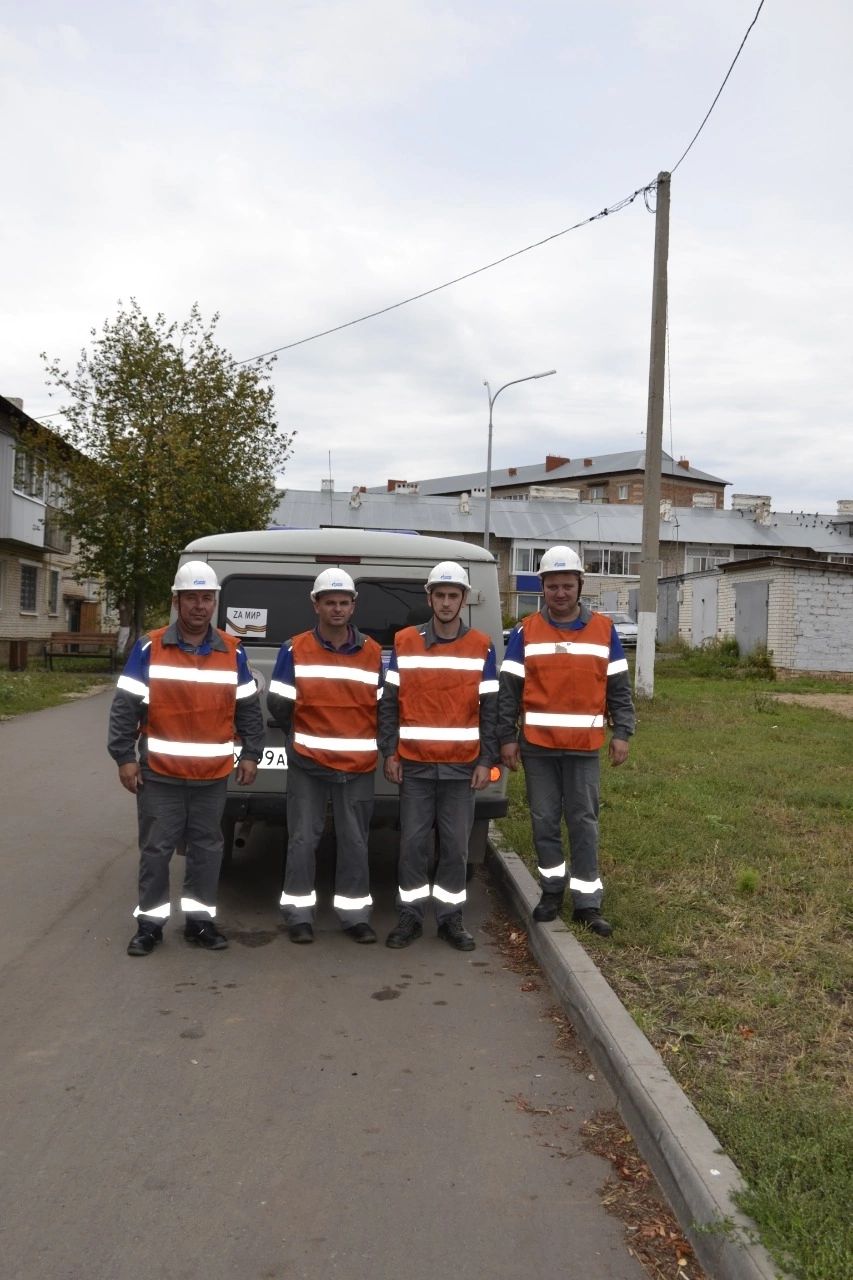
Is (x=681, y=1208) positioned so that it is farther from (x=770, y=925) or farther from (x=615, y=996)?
(x=770, y=925)

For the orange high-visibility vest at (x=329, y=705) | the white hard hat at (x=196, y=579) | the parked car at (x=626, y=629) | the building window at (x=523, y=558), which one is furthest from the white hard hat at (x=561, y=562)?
the building window at (x=523, y=558)

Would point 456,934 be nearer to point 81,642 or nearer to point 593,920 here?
point 593,920

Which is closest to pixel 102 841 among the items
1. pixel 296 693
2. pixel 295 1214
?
pixel 296 693

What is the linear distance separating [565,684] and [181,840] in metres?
2.06

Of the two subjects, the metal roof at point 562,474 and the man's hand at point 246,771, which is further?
the metal roof at point 562,474

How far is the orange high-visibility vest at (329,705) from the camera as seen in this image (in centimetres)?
595

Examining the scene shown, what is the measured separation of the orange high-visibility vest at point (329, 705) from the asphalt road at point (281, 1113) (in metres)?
0.97

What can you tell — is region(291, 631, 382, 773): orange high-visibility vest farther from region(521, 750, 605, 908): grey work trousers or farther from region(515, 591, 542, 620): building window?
region(515, 591, 542, 620): building window

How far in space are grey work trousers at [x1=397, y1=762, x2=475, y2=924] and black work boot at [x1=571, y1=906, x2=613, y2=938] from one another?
0.58 meters

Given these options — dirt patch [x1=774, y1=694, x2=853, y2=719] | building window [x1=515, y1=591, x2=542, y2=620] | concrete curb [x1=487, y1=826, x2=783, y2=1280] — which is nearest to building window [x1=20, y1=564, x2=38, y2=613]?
dirt patch [x1=774, y1=694, x2=853, y2=719]

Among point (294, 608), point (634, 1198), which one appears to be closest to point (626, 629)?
point (294, 608)

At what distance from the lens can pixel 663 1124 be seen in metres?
3.58

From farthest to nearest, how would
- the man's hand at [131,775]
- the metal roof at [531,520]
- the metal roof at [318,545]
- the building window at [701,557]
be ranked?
1. the building window at [701,557]
2. the metal roof at [531,520]
3. the metal roof at [318,545]
4. the man's hand at [131,775]

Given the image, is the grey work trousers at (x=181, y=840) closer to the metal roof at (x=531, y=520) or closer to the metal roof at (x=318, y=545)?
the metal roof at (x=318, y=545)
